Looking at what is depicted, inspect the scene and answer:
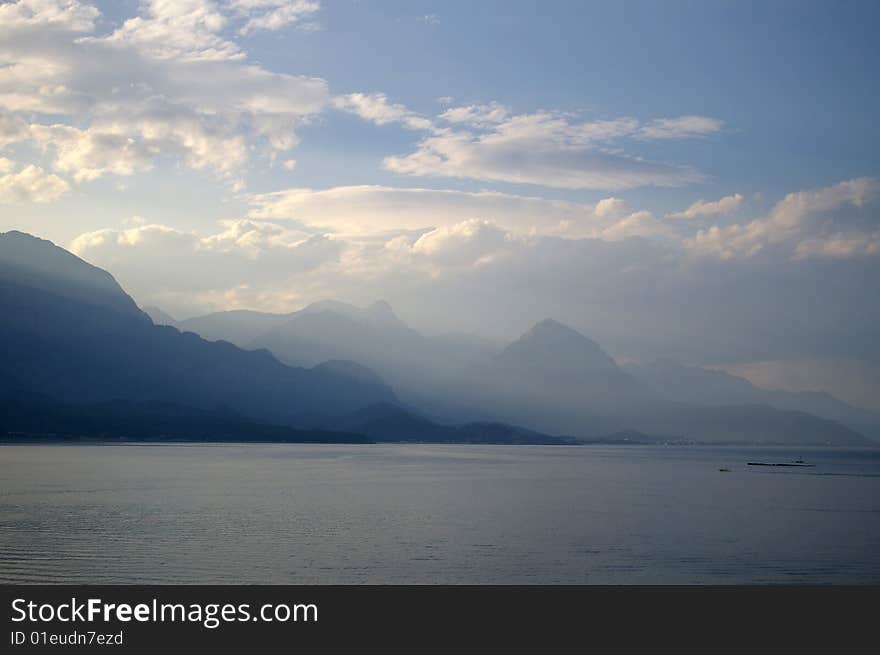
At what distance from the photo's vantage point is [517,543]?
67.6m

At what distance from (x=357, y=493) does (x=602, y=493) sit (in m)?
37.2

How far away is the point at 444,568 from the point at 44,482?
89339mm

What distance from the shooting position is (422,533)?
72812 mm

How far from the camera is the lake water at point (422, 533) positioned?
177ft

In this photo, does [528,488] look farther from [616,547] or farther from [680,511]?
[616,547]

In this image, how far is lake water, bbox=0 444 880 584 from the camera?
54.0 metres
